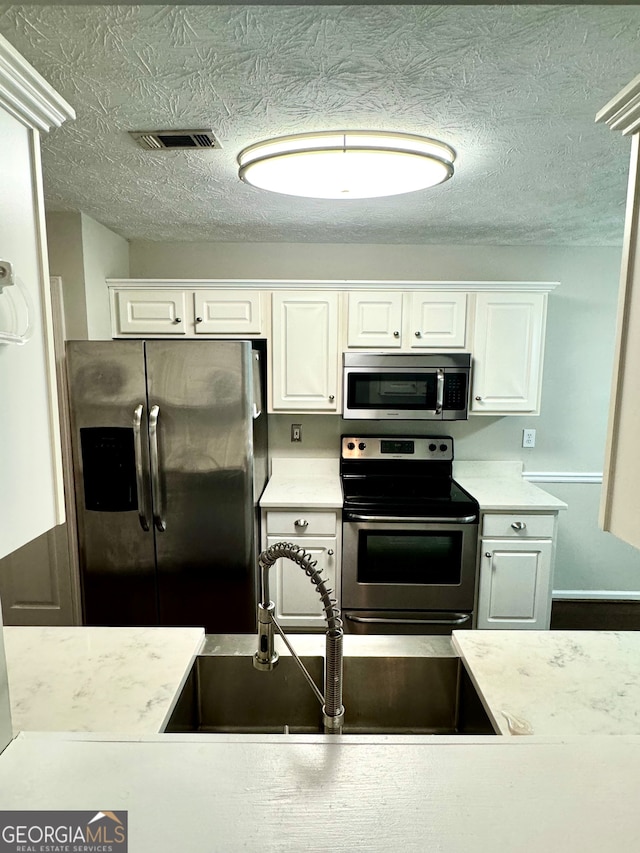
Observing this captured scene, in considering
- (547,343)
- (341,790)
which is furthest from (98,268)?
(547,343)

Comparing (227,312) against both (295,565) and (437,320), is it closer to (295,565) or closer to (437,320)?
(437,320)

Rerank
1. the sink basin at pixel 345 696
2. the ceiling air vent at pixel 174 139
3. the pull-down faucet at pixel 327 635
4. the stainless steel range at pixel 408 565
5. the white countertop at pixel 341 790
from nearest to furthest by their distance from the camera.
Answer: the white countertop at pixel 341 790
the pull-down faucet at pixel 327 635
the sink basin at pixel 345 696
the ceiling air vent at pixel 174 139
the stainless steel range at pixel 408 565

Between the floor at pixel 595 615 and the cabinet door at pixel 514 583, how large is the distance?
50 centimetres

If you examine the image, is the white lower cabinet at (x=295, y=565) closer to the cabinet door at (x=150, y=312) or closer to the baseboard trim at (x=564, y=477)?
the cabinet door at (x=150, y=312)

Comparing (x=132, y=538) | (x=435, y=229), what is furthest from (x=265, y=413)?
(x=435, y=229)

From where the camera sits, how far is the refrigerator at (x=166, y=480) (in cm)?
225

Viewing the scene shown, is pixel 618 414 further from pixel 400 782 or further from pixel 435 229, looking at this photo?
pixel 435 229

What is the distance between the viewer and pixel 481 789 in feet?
2.26

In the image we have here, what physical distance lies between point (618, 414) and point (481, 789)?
2.08ft

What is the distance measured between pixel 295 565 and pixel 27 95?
2242 mm

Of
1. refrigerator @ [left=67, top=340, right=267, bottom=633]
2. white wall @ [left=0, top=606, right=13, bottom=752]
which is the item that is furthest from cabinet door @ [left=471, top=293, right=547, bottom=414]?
white wall @ [left=0, top=606, right=13, bottom=752]

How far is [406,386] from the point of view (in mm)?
2658

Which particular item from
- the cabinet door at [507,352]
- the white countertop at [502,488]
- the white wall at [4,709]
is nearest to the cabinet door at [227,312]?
the cabinet door at [507,352]

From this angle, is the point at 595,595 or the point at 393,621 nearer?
the point at 393,621
